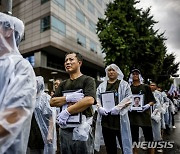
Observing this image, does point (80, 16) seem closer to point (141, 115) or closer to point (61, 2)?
point (61, 2)

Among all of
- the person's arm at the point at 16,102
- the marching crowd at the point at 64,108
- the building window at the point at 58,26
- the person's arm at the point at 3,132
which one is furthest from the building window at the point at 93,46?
the person's arm at the point at 3,132

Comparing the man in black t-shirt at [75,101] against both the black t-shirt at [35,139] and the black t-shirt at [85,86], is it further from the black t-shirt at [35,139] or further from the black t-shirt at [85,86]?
the black t-shirt at [35,139]

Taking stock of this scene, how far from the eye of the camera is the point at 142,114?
16.3ft

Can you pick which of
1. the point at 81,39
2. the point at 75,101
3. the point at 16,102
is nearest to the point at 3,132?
the point at 16,102

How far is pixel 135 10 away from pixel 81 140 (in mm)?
22690

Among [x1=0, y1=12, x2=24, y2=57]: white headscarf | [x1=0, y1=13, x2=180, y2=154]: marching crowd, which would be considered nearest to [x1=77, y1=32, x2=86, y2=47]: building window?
[x1=0, y1=13, x2=180, y2=154]: marching crowd

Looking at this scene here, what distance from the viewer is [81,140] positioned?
271 cm

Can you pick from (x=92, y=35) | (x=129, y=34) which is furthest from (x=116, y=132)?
(x=92, y=35)

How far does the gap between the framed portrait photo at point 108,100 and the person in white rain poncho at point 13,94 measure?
2780 millimetres

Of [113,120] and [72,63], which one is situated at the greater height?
[72,63]

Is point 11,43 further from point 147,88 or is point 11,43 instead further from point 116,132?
point 147,88

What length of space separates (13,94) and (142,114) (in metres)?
3.86

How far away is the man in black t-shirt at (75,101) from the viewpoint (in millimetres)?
2664

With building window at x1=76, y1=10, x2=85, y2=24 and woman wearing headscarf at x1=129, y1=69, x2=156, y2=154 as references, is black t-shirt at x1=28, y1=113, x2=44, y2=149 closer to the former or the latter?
woman wearing headscarf at x1=129, y1=69, x2=156, y2=154
